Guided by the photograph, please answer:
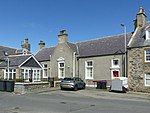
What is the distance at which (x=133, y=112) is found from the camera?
12102 millimetres

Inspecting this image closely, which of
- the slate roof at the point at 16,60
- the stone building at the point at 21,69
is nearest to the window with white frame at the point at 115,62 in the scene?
the stone building at the point at 21,69

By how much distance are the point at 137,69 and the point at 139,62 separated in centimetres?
90

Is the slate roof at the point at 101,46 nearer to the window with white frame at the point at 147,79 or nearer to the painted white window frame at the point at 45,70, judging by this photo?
the painted white window frame at the point at 45,70

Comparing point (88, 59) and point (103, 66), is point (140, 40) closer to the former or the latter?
point (103, 66)

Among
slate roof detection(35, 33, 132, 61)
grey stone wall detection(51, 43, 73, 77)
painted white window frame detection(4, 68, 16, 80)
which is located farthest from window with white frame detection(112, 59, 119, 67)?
painted white window frame detection(4, 68, 16, 80)

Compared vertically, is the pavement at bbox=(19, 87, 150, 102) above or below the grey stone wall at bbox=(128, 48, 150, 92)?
below

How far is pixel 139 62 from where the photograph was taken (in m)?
26.0

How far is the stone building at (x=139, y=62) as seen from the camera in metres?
25.3

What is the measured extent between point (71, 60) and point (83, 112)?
22144 millimetres

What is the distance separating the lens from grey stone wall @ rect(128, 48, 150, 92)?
25406mm

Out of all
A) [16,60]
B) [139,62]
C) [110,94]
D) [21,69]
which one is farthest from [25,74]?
[139,62]

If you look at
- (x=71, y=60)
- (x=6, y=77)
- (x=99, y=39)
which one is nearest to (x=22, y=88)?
(x=6, y=77)

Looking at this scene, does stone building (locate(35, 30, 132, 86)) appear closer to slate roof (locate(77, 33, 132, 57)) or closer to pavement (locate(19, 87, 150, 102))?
slate roof (locate(77, 33, 132, 57))

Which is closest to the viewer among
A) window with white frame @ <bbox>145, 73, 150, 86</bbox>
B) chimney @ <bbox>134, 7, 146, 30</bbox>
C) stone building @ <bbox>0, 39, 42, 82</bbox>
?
window with white frame @ <bbox>145, 73, 150, 86</bbox>
